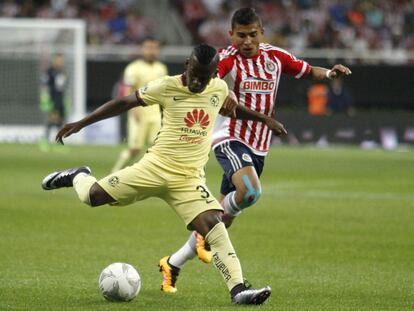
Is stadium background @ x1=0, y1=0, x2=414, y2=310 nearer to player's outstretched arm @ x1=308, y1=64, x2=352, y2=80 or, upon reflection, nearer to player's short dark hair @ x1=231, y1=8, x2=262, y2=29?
player's outstretched arm @ x1=308, y1=64, x2=352, y2=80

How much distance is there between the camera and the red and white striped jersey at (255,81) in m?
10.4

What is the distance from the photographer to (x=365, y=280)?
10.1 m

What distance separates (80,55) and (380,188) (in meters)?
14.6

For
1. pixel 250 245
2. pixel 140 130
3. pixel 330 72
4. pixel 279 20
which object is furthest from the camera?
pixel 279 20

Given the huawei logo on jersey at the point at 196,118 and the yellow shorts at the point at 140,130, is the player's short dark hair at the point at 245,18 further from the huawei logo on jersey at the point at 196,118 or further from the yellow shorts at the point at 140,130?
the yellow shorts at the point at 140,130

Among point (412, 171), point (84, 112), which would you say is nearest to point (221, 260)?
point (412, 171)

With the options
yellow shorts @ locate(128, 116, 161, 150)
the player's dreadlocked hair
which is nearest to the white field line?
yellow shorts @ locate(128, 116, 161, 150)

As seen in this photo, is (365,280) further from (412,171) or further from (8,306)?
(412,171)

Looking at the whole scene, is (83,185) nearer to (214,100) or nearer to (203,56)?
(214,100)

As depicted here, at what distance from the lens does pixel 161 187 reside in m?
8.55

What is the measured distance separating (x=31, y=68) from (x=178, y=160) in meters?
25.7

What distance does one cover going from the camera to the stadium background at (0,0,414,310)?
9688 millimetres

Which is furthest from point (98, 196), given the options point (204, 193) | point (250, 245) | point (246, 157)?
point (250, 245)

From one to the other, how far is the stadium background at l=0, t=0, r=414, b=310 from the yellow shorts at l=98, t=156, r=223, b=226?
30.0 inches
